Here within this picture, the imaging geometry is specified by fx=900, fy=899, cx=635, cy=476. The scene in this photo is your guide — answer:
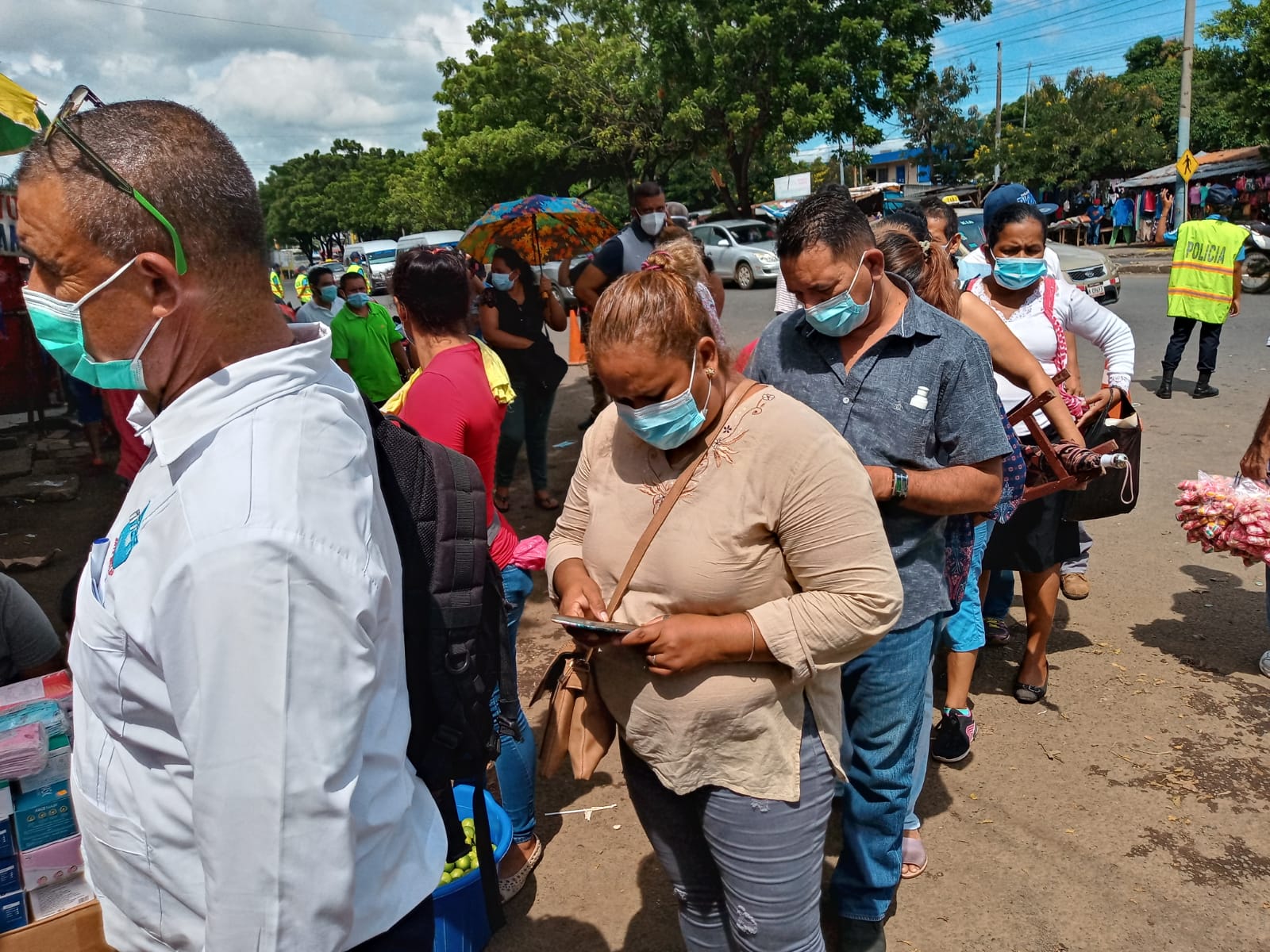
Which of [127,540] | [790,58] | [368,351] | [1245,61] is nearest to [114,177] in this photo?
[127,540]

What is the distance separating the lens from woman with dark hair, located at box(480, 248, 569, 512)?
21.0ft

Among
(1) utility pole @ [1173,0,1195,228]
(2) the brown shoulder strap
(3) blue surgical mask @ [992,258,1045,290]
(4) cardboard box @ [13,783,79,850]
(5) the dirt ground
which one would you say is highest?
(1) utility pole @ [1173,0,1195,228]

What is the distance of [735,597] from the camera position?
70.6 inches

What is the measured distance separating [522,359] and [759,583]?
487cm

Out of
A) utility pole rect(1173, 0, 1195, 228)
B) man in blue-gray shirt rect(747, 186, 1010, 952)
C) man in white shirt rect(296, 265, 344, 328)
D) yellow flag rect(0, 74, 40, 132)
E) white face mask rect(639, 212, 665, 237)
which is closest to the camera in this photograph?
yellow flag rect(0, 74, 40, 132)

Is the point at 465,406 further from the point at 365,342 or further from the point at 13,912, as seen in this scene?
the point at 365,342

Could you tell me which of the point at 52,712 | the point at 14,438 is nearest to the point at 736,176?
the point at 14,438

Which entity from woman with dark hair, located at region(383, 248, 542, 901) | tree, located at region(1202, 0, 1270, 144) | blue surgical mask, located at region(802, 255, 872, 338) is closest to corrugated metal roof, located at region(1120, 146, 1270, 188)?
tree, located at region(1202, 0, 1270, 144)

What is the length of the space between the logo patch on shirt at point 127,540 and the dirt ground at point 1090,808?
2114 millimetres

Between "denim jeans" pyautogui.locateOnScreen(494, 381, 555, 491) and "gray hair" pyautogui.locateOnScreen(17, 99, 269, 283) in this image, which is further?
"denim jeans" pyautogui.locateOnScreen(494, 381, 555, 491)

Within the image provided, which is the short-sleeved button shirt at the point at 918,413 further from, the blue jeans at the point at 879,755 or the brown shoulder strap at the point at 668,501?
the brown shoulder strap at the point at 668,501

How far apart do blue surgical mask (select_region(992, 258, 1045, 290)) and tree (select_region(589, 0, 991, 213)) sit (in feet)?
69.5

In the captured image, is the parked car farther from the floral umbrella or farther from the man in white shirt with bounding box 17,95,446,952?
the man in white shirt with bounding box 17,95,446,952

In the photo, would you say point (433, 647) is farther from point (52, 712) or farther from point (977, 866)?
point (977, 866)
